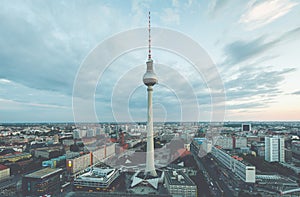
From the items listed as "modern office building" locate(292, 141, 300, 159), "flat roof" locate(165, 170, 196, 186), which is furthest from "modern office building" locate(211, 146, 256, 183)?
"modern office building" locate(292, 141, 300, 159)

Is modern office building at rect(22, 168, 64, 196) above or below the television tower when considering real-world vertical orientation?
below

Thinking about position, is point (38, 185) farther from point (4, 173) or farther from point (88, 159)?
point (88, 159)

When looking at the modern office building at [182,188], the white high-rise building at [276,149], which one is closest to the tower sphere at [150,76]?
the modern office building at [182,188]

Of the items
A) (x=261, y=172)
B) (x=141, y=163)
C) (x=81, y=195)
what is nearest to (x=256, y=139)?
(x=261, y=172)

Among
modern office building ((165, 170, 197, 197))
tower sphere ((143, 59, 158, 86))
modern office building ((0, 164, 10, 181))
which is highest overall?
tower sphere ((143, 59, 158, 86))

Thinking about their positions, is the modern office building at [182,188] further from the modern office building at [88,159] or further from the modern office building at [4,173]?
the modern office building at [4,173]

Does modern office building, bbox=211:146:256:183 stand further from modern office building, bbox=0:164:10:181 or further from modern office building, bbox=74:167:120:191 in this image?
modern office building, bbox=0:164:10:181

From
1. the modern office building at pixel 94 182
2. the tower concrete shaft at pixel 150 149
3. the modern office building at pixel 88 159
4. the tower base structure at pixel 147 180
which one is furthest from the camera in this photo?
the modern office building at pixel 88 159

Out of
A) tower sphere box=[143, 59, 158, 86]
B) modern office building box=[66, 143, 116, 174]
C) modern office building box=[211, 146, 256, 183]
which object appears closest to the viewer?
modern office building box=[211, 146, 256, 183]

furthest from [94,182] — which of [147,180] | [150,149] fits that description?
[150,149]
